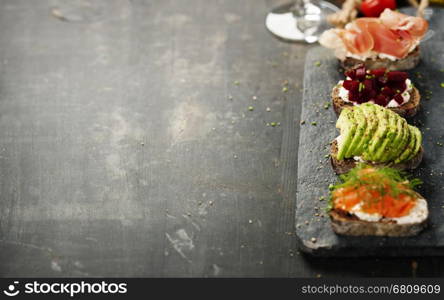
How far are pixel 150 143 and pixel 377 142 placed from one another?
1.60 meters

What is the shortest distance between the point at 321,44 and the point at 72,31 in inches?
84.3

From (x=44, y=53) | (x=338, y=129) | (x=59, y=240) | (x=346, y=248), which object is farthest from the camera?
(x=44, y=53)

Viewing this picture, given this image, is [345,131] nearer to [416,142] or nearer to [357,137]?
[357,137]

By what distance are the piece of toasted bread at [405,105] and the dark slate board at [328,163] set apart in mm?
61

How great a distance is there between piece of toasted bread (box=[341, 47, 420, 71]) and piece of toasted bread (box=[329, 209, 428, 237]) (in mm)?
1636

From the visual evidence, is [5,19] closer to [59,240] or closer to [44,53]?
[44,53]

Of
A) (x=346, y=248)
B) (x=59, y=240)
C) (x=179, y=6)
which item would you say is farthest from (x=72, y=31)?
(x=346, y=248)

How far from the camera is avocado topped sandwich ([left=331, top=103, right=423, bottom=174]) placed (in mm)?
4859

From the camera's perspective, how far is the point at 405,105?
5.40 metres

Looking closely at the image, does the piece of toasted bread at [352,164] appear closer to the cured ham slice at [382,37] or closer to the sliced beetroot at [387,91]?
the sliced beetroot at [387,91]

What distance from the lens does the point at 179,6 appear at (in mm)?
6934

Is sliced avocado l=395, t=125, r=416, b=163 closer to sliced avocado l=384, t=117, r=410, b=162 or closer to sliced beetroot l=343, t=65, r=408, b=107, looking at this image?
sliced avocado l=384, t=117, r=410, b=162

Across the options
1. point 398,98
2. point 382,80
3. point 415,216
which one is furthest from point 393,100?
point 415,216

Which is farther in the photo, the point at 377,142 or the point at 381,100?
the point at 381,100
